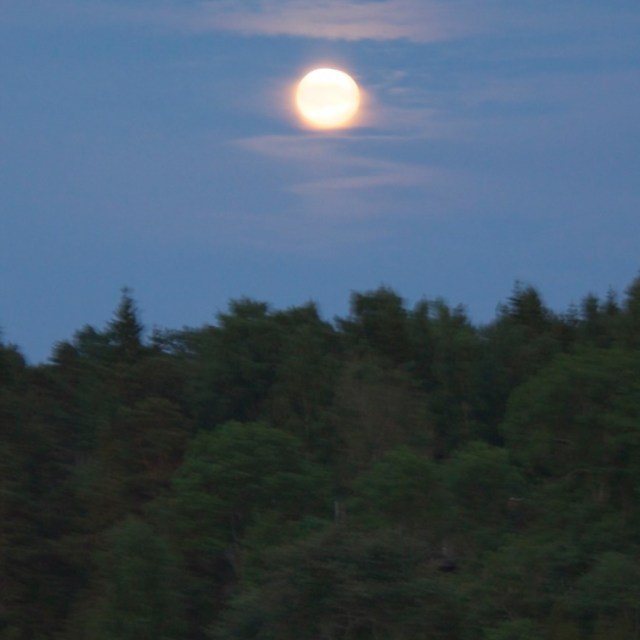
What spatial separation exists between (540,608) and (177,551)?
1281 cm

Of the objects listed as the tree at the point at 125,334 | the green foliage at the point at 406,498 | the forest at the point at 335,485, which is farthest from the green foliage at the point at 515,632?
the tree at the point at 125,334

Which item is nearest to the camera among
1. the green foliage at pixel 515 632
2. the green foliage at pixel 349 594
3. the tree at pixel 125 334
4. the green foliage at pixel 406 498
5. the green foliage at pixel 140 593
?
the green foliage at pixel 349 594


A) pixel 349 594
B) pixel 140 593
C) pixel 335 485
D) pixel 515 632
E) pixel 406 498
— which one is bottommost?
pixel 515 632

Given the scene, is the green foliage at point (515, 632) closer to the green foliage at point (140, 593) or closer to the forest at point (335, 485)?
the forest at point (335, 485)

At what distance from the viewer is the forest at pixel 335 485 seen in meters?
23.8

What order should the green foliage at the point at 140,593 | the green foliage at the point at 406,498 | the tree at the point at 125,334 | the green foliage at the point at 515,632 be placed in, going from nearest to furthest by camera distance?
the green foliage at the point at 515,632
the green foliage at the point at 140,593
the green foliage at the point at 406,498
the tree at the point at 125,334

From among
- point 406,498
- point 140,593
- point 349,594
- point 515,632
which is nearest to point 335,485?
point 406,498

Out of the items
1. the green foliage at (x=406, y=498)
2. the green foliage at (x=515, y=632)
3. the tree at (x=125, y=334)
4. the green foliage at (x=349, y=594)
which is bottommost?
the green foliage at (x=515, y=632)

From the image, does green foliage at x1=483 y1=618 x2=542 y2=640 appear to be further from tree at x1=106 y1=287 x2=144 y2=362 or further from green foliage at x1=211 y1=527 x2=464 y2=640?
tree at x1=106 y1=287 x2=144 y2=362

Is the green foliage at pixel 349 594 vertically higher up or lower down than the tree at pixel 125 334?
lower down

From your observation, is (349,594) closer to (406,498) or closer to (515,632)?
(515,632)

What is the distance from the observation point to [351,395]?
43344mm

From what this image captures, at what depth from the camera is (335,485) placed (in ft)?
136

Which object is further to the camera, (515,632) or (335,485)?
(335,485)
